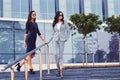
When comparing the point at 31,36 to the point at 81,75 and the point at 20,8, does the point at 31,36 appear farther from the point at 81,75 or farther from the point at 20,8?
the point at 20,8

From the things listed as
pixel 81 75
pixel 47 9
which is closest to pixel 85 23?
pixel 81 75

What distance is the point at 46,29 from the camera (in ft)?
96.3

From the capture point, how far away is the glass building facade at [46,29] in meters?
27.9

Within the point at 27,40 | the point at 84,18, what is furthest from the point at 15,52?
the point at 27,40

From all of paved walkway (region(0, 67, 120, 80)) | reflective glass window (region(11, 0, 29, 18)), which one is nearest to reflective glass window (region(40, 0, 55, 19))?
reflective glass window (region(11, 0, 29, 18))

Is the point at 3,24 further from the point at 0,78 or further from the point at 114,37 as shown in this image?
the point at 0,78

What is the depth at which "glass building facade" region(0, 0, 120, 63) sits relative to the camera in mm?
27875

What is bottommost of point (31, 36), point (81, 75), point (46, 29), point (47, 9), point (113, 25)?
point (81, 75)

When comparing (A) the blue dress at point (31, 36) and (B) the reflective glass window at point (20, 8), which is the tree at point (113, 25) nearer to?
(A) the blue dress at point (31, 36)

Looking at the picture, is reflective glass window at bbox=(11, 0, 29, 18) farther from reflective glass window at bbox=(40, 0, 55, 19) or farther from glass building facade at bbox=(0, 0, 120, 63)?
reflective glass window at bbox=(40, 0, 55, 19)

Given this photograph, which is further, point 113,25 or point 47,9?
point 47,9

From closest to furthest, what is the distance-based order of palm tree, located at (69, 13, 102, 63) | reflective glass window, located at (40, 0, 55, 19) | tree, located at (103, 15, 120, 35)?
1. palm tree, located at (69, 13, 102, 63)
2. tree, located at (103, 15, 120, 35)
3. reflective glass window, located at (40, 0, 55, 19)

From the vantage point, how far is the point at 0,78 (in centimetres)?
855

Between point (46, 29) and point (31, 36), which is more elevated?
point (46, 29)
